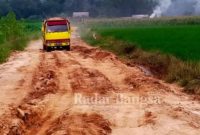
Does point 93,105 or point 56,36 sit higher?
point 93,105

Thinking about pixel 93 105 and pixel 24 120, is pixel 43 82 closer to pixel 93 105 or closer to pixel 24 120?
pixel 93 105

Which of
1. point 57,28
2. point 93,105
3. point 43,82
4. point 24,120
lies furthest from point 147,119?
point 57,28

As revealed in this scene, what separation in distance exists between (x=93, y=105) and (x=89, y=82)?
435 cm

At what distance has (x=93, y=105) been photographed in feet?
43.9

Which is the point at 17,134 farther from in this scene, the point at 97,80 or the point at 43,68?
the point at 43,68

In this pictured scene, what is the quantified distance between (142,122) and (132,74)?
838 centimetres

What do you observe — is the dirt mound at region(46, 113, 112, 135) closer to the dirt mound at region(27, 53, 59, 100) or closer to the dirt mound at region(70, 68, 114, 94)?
the dirt mound at region(27, 53, 59, 100)

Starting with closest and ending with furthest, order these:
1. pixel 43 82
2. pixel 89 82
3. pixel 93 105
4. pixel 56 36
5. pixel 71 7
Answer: pixel 93 105
pixel 89 82
pixel 43 82
pixel 56 36
pixel 71 7

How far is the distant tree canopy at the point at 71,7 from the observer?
114 meters

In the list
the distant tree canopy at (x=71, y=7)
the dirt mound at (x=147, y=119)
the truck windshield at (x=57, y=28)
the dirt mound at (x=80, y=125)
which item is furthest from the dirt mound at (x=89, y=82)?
the distant tree canopy at (x=71, y=7)

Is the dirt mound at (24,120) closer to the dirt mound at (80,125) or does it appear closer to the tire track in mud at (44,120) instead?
the tire track in mud at (44,120)

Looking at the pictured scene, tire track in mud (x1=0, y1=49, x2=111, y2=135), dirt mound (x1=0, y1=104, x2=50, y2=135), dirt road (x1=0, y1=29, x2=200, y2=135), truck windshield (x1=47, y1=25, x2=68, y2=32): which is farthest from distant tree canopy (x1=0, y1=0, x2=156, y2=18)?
dirt mound (x1=0, y1=104, x2=50, y2=135)

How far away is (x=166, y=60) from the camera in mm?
21172

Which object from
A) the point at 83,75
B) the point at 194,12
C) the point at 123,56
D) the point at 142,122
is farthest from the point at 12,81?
the point at 194,12
